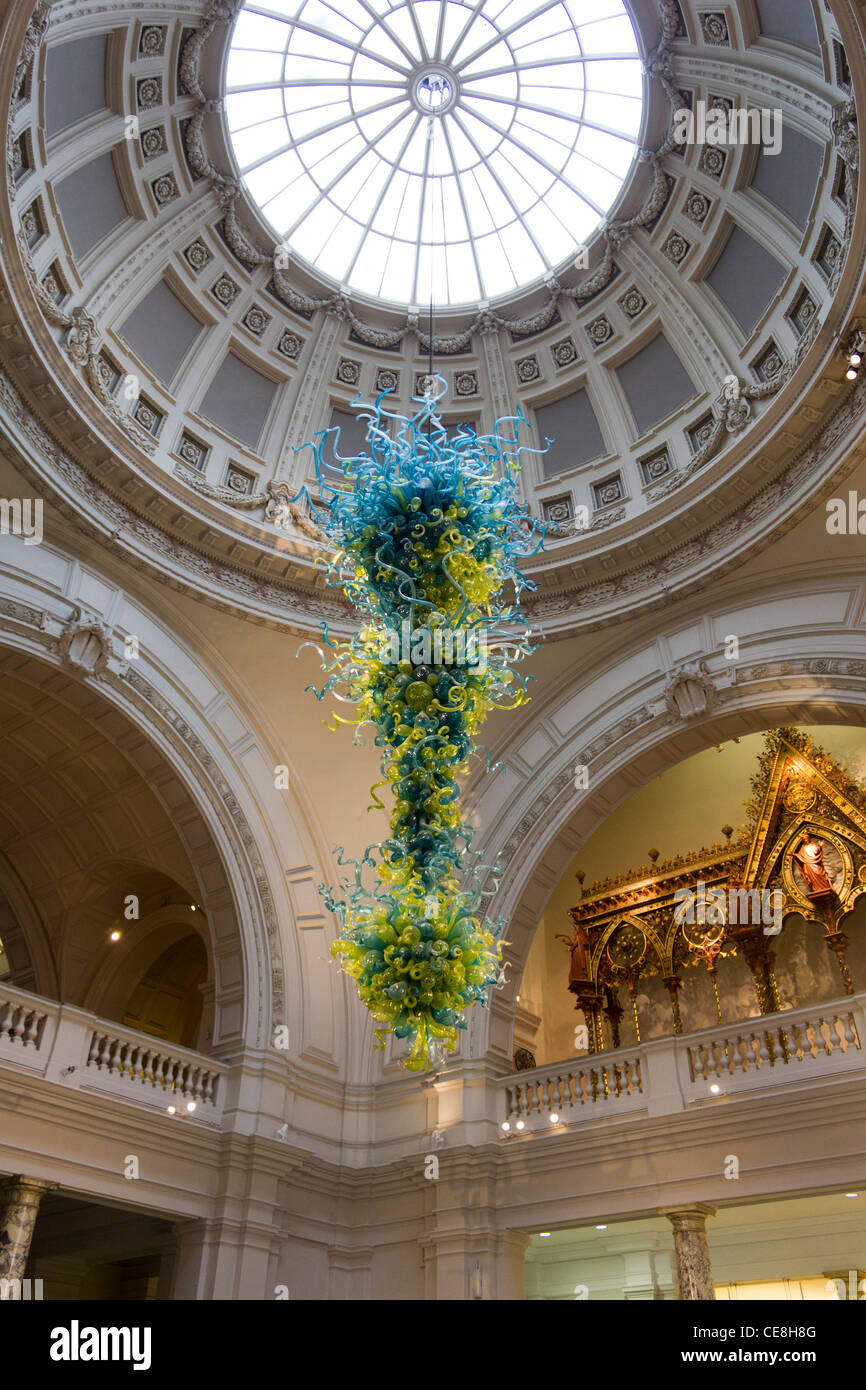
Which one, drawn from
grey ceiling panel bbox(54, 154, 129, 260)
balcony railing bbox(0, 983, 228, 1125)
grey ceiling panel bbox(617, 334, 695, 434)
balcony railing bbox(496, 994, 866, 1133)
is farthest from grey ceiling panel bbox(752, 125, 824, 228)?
balcony railing bbox(0, 983, 228, 1125)

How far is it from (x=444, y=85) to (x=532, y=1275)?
16.7 meters

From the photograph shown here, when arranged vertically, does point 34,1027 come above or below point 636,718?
below

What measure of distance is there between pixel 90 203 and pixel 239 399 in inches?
130

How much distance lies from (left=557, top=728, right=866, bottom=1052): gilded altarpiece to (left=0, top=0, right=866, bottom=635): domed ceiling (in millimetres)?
3507

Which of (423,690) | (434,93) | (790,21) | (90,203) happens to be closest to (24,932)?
(90,203)

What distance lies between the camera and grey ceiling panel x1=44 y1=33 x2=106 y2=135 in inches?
422

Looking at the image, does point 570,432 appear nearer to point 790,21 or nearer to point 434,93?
point 434,93

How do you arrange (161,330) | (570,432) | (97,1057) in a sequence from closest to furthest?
(97,1057), (161,330), (570,432)

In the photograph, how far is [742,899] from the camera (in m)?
14.0

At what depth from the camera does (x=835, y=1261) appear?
11797 mm

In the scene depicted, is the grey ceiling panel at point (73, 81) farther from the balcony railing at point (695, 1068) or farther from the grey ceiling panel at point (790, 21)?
the balcony railing at point (695, 1068)

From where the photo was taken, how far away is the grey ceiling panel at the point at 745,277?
1252 centimetres
